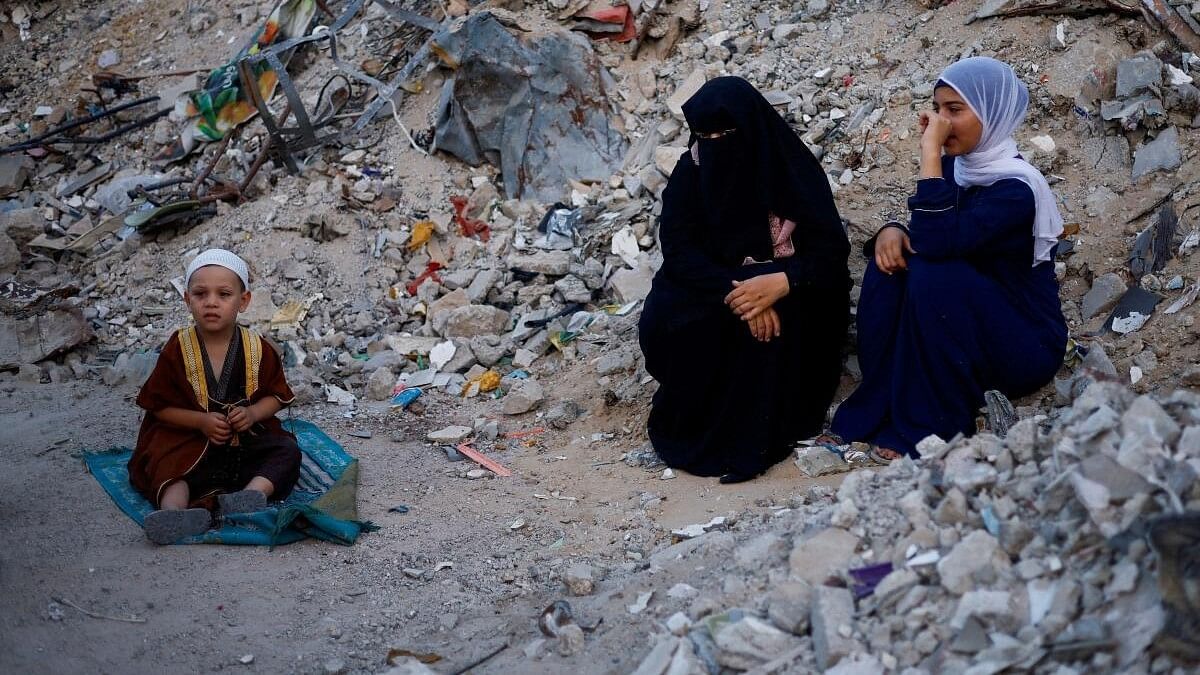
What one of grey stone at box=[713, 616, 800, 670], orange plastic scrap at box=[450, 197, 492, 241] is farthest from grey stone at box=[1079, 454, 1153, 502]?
orange plastic scrap at box=[450, 197, 492, 241]

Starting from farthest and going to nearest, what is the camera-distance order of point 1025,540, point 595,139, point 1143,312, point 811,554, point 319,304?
1. point 595,139
2. point 319,304
3. point 1143,312
4. point 811,554
5. point 1025,540

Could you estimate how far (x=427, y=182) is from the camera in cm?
673

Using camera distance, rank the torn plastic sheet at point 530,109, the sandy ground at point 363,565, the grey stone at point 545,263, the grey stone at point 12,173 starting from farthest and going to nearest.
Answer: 1. the grey stone at point 12,173
2. the torn plastic sheet at point 530,109
3. the grey stone at point 545,263
4. the sandy ground at point 363,565

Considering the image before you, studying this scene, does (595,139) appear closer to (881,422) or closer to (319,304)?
(319,304)

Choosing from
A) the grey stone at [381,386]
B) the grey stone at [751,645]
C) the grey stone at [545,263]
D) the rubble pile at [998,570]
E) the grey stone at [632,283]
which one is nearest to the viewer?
the rubble pile at [998,570]

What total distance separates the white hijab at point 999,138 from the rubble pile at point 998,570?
1282 mm

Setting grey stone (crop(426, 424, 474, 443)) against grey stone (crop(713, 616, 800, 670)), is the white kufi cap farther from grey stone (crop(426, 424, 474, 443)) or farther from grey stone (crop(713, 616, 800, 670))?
grey stone (crop(713, 616, 800, 670))

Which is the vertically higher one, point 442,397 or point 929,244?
point 929,244

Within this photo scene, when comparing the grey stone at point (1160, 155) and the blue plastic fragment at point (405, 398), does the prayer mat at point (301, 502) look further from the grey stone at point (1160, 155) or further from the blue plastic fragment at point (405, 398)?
the grey stone at point (1160, 155)

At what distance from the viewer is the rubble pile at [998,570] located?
79.5 inches

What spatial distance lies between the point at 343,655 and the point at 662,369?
174cm

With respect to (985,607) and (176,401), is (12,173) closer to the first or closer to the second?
(176,401)

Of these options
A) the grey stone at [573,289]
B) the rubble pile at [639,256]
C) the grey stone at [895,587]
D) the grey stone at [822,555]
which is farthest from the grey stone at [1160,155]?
the grey stone at [895,587]

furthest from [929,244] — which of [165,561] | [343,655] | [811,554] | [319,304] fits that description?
[319,304]
